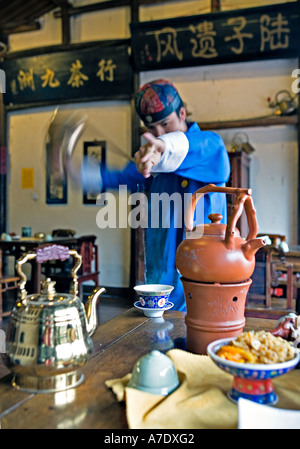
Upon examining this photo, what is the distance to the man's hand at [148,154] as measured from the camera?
1.40 meters

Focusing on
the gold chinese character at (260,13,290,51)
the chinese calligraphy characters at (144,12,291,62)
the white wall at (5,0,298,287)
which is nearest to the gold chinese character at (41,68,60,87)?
the white wall at (5,0,298,287)

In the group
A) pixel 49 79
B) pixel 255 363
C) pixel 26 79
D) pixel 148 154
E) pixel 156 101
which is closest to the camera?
pixel 255 363

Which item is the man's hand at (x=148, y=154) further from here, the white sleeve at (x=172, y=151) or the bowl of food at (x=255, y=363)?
the bowl of food at (x=255, y=363)

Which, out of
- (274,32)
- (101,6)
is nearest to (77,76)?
(101,6)

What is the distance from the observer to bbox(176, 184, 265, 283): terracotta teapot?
1053 mm

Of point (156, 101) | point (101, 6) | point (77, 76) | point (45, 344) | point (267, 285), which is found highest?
point (101, 6)

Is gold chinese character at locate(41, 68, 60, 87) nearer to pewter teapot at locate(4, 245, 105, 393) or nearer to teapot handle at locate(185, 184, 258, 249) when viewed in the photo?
teapot handle at locate(185, 184, 258, 249)

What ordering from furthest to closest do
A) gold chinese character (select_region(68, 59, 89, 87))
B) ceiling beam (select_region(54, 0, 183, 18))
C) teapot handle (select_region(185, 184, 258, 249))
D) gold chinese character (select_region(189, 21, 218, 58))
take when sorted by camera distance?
gold chinese character (select_region(68, 59, 89, 87)) → ceiling beam (select_region(54, 0, 183, 18)) → gold chinese character (select_region(189, 21, 218, 58)) → teapot handle (select_region(185, 184, 258, 249))

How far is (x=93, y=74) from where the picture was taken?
5.50 meters

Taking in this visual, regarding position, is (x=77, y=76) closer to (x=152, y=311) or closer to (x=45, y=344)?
(x=152, y=311)

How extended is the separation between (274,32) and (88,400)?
15.0ft

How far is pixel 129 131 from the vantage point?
5410mm

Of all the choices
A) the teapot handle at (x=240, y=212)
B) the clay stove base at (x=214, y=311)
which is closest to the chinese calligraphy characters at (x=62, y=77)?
the teapot handle at (x=240, y=212)

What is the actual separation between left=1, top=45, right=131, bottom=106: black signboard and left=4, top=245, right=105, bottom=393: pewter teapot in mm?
4808
